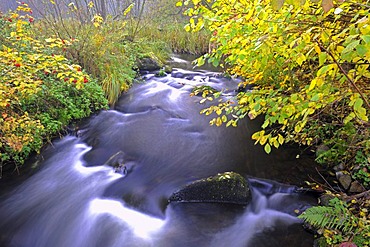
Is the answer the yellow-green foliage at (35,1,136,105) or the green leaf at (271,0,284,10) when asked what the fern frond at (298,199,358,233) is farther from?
the yellow-green foliage at (35,1,136,105)

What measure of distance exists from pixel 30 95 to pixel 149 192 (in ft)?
7.73

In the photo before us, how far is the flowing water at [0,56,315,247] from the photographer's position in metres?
3.11

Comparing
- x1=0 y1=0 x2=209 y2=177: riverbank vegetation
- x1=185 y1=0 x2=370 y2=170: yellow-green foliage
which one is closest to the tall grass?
x1=0 y1=0 x2=209 y2=177: riverbank vegetation

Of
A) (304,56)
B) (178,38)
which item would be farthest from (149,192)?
(178,38)

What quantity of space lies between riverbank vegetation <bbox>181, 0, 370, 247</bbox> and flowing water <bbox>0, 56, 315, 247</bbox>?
1.65 feet

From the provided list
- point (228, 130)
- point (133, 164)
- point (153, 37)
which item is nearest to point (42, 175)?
point (133, 164)

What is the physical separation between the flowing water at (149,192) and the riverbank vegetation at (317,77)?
502 mm

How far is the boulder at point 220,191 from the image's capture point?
3387 mm

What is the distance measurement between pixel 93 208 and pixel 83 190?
1.46 feet

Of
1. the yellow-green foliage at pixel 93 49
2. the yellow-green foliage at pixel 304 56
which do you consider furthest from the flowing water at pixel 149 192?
the yellow-green foliage at pixel 93 49

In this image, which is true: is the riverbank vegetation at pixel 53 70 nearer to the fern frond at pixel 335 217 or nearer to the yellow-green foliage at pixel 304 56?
the yellow-green foliage at pixel 304 56

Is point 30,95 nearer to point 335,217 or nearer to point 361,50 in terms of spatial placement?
point 335,217

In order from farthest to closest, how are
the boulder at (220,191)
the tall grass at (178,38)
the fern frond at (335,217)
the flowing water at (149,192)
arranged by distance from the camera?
the tall grass at (178,38) → the boulder at (220,191) → the flowing water at (149,192) → the fern frond at (335,217)

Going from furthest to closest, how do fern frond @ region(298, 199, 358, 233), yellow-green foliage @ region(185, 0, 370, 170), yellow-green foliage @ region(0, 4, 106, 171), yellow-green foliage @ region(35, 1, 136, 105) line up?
yellow-green foliage @ region(35, 1, 136, 105)
yellow-green foliage @ region(0, 4, 106, 171)
fern frond @ region(298, 199, 358, 233)
yellow-green foliage @ region(185, 0, 370, 170)
